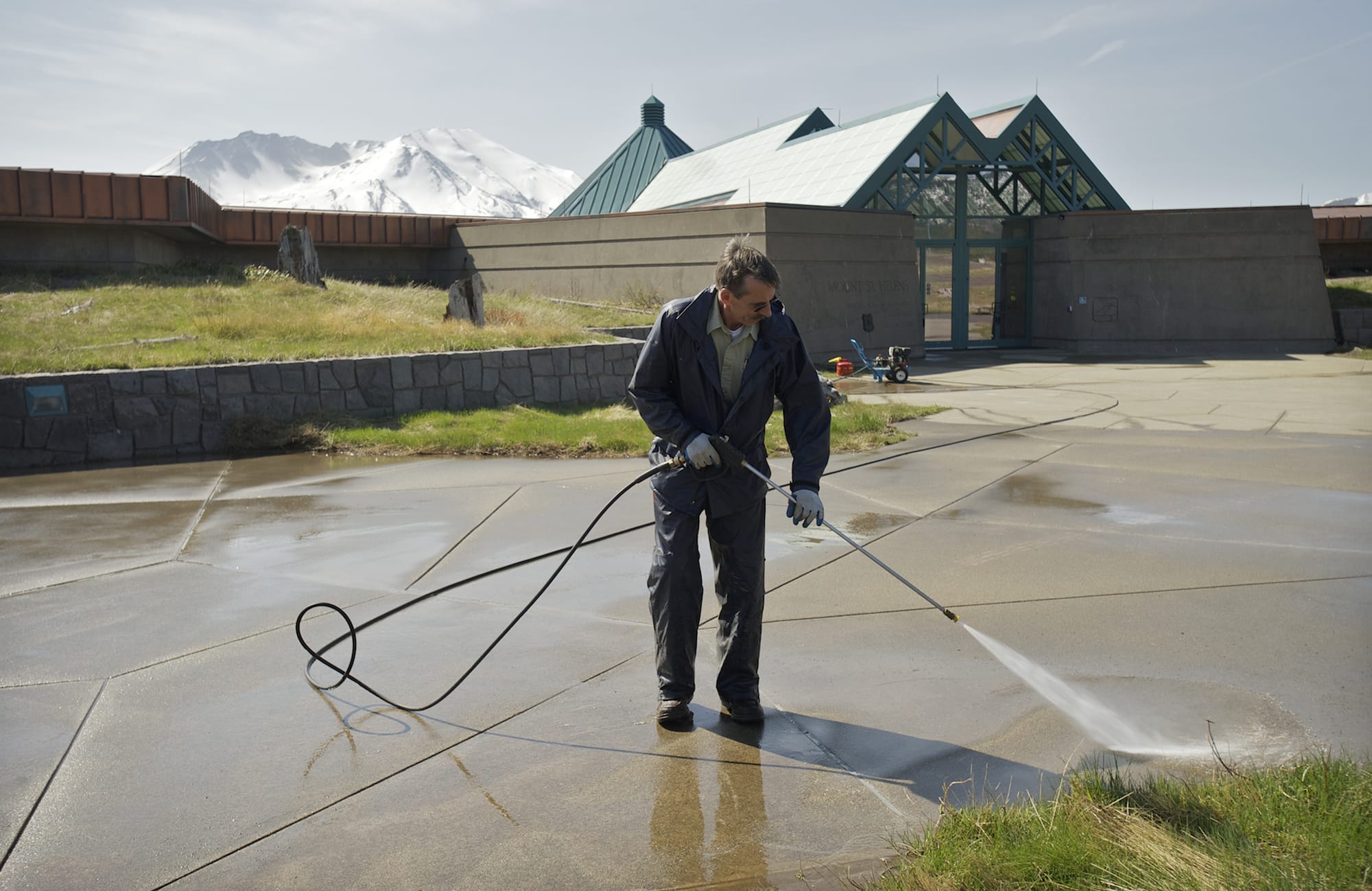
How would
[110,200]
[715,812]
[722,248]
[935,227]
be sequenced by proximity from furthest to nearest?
[935,227] < [722,248] < [110,200] < [715,812]

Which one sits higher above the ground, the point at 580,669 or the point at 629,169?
the point at 629,169

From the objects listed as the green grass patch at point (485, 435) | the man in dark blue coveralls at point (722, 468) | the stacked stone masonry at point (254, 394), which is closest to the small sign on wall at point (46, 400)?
the stacked stone masonry at point (254, 394)

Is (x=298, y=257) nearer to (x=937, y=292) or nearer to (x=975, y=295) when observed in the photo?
(x=937, y=292)

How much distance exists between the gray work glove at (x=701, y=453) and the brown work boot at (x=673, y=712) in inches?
36.6

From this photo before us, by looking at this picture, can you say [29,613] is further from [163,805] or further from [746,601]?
[746,601]

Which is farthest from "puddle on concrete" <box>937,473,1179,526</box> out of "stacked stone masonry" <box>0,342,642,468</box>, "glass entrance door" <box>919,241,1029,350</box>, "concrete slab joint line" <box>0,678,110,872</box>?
"glass entrance door" <box>919,241,1029,350</box>

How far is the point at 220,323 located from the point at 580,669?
32.9 ft

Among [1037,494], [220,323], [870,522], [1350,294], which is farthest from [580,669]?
[1350,294]

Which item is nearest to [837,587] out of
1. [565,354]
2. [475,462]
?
[475,462]

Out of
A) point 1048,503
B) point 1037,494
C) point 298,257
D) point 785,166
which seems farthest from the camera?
point 785,166

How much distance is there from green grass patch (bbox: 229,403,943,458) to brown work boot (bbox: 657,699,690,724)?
20.6ft

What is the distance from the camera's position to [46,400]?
1009 centimetres

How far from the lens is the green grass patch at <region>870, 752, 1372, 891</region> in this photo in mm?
2730

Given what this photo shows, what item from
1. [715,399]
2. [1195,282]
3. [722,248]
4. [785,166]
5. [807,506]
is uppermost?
[785,166]
